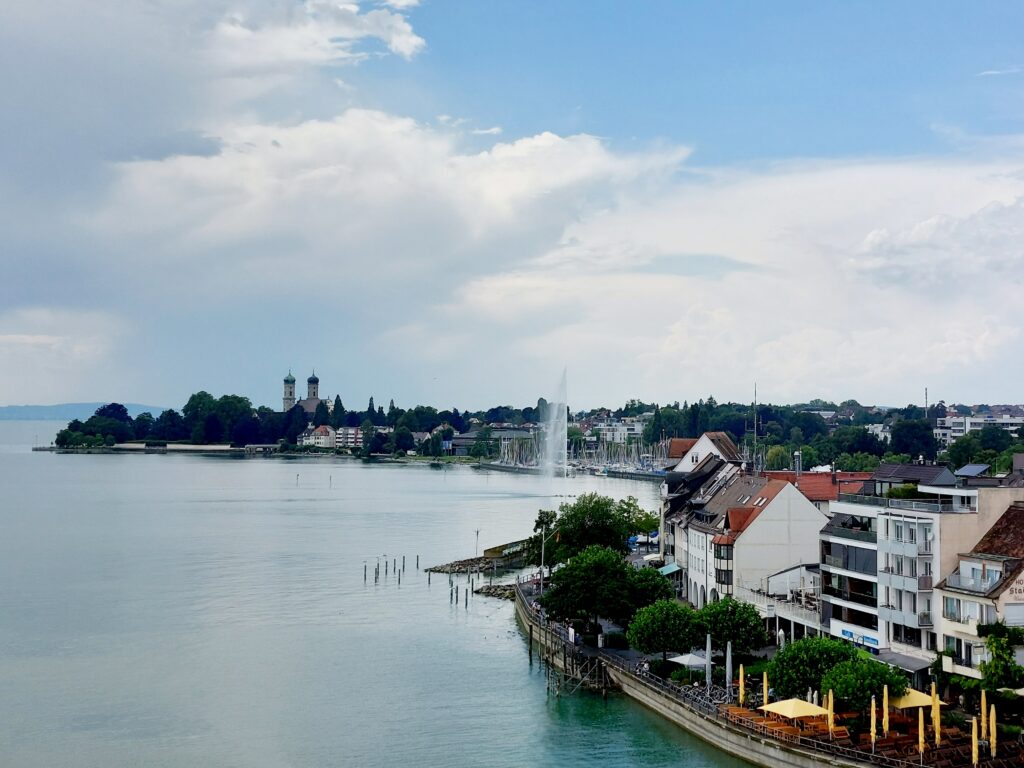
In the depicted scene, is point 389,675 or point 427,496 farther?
point 427,496

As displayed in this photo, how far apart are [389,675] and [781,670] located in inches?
925

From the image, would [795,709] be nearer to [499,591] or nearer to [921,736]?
[921,736]

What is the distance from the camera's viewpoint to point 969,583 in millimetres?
43656

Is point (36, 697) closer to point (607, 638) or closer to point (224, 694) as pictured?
point (224, 694)

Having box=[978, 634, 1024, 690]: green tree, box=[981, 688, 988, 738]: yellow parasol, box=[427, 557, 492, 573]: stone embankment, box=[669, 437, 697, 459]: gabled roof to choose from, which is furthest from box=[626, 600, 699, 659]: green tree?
box=[427, 557, 492, 573]: stone embankment

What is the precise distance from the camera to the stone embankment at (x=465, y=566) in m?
99.0

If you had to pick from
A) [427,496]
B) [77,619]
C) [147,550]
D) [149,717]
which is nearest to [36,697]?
[149,717]

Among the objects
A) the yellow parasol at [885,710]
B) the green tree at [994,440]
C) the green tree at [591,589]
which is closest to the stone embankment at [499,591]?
the green tree at [591,589]

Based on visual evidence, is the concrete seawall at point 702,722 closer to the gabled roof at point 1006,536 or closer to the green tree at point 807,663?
the green tree at point 807,663

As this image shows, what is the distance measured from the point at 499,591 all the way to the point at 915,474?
134 feet

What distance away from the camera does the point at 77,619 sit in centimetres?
7500

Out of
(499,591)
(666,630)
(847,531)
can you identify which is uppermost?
(847,531)

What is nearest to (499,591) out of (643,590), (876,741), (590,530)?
(590,530)

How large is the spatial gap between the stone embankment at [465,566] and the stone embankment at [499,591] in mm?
8723
